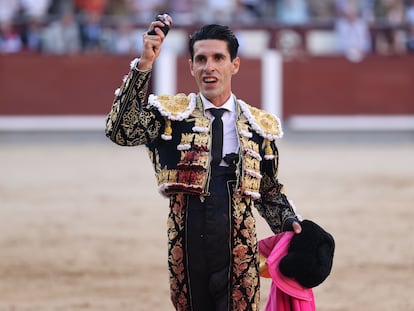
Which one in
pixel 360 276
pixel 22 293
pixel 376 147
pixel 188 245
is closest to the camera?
pixel 188 245

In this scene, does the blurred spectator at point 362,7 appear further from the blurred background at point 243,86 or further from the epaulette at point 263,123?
the epaulette at point 263,123

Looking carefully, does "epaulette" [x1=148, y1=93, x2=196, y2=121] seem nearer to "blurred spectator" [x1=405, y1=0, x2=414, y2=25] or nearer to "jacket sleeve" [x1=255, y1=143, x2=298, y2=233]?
"jacket sleeve" [x1=255, y1=143, x2=298, y2=233]

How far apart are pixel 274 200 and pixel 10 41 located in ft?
35.2

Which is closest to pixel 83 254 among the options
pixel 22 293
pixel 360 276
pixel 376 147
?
pixel 22 293

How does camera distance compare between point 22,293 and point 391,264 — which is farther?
point 391,264

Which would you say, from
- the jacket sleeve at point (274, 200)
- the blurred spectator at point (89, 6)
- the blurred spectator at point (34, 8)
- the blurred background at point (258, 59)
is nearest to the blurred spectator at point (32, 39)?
the blurred background at point (258, 59)

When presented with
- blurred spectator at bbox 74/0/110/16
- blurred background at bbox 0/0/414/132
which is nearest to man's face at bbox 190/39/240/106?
blurred background at bbox 0/0/414/132

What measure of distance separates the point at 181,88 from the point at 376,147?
2.76 meters

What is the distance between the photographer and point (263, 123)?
2.89 metres

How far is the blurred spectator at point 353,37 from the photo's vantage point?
44.2 feet

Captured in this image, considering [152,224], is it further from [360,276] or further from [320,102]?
[320,102]

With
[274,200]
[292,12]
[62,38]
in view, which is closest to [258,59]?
[292,12]

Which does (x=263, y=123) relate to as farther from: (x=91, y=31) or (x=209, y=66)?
(x=91, y=31)

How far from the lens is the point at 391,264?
18.7 feet
